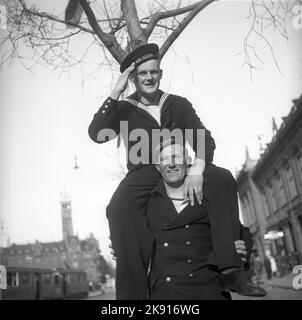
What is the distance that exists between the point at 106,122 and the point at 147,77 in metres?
0.40

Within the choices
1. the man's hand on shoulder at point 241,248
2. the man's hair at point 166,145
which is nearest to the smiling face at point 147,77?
the man's hair at point 166,145

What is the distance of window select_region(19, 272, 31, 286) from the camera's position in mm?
2424

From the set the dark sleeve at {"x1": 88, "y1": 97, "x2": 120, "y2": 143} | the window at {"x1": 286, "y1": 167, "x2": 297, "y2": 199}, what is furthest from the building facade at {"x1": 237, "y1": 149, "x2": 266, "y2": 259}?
the dark sleeve at {"x1": 88, "y1": 97, "x2": 120, "y2": 143}

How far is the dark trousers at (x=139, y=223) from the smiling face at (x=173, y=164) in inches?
5.4

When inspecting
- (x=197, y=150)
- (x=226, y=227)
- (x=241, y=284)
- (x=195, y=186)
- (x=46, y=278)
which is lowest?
(x=241, y=284)

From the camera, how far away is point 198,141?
221cm

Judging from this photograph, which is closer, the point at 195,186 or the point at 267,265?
the point at 195,186

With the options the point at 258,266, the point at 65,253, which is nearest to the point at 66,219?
the point at 65,253

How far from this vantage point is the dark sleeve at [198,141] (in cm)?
213

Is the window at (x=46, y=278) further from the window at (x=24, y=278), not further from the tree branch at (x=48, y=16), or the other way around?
the tree branch at (x=48, y=16)

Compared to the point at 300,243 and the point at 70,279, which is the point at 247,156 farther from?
the point at 70,279

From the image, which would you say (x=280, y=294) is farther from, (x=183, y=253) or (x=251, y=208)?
(x=183, y=253)

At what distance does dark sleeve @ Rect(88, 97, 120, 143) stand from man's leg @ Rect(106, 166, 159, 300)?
40cm
